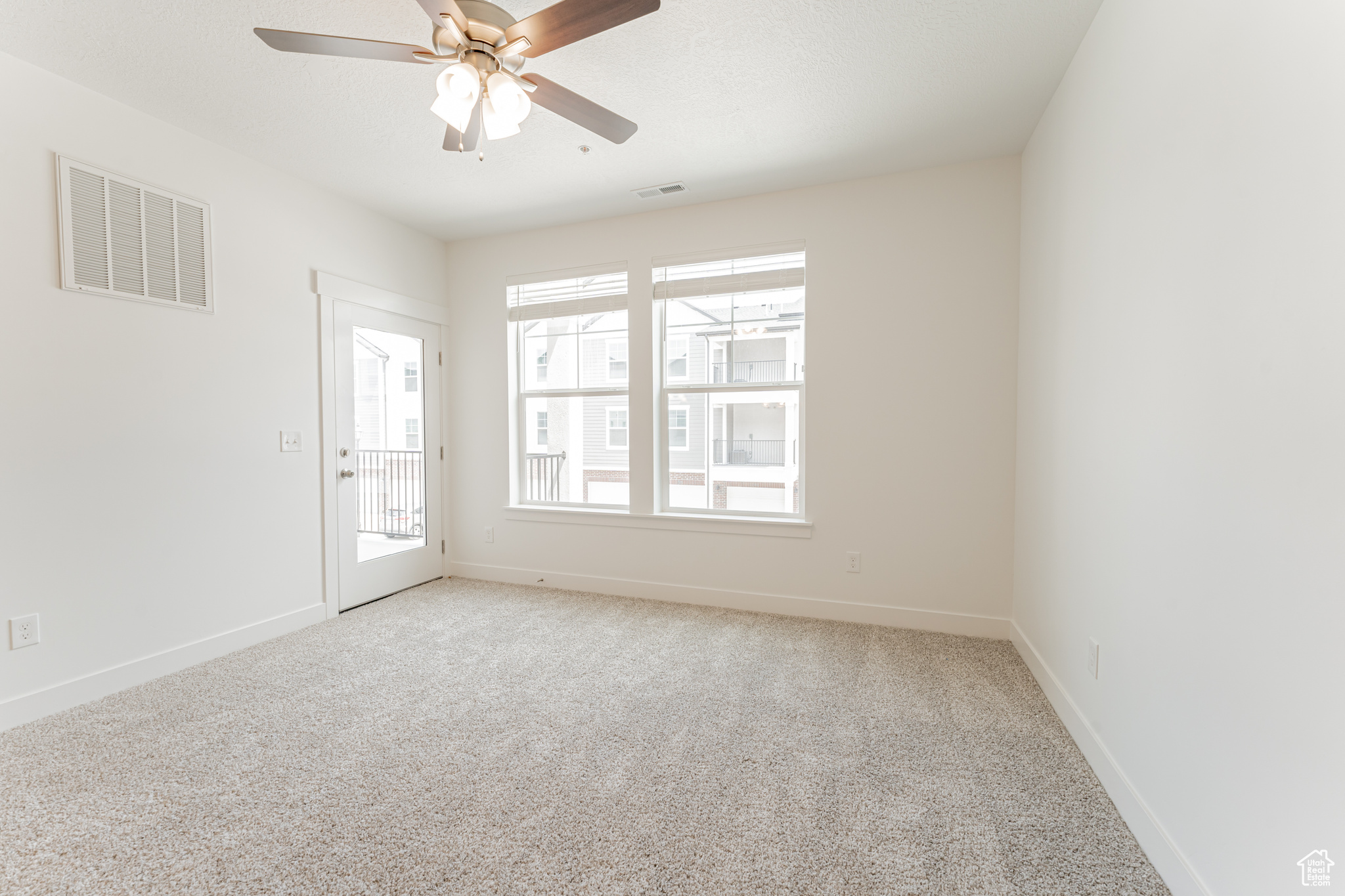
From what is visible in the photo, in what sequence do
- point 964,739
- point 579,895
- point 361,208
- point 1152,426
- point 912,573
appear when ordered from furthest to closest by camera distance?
point 361,208
point 912,573
point 964,739
point 1152,426
point 579,895

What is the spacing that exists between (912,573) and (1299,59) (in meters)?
2.65

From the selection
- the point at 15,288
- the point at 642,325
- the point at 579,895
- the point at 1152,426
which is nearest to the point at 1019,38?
the point at 1152,426

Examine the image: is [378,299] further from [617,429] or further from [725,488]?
[725,488]

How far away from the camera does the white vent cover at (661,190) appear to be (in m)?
3.39

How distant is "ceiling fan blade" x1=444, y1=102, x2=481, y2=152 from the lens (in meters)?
2.04

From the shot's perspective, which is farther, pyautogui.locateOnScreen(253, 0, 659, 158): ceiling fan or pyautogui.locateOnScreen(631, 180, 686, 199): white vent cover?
pyautogui.locateOnScreen(631, 180, 686, 199): white vent cover

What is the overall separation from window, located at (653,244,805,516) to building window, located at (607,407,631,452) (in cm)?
29

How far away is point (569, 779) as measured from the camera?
1867mm

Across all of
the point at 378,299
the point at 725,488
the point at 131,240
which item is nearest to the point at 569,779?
the point at 725,488

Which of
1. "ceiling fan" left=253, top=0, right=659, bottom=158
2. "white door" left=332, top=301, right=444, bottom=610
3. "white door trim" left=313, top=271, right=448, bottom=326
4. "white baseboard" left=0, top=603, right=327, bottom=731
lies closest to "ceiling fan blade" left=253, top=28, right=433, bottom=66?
"ceiling fan" left=253, top=0, right=659, bottom=158

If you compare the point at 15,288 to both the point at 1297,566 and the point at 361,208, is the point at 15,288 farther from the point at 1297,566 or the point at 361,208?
the point at 1297,566

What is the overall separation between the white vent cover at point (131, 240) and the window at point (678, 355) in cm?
255

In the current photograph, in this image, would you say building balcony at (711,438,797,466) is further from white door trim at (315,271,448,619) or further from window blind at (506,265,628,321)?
white door trim at (315,271,448,619)

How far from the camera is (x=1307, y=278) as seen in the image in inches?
40.9
